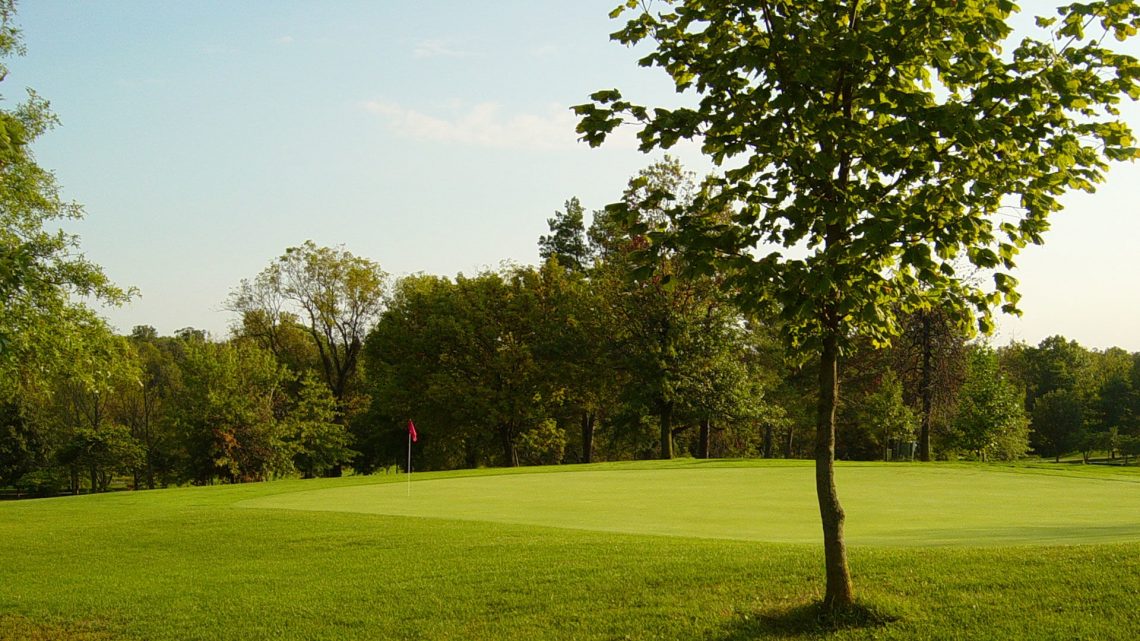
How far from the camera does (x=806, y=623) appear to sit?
281 inches

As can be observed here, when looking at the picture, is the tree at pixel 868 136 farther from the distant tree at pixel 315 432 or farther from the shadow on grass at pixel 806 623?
the distant tree at pixel 315 432

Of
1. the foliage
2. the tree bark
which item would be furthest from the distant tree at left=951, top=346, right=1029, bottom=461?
the tree bark

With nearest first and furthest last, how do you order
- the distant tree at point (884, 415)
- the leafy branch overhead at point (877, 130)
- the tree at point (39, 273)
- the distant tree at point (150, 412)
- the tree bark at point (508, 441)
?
the leafy branch overhead at point (877, 130) < the tree at point (39, 273) < the distant tree at point (884, 415) < the tree bark at point (508, 441) < the distant tree at point (150, 412)

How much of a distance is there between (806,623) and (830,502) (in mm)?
1012

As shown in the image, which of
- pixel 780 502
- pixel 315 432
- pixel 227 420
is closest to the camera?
pixel 780 502

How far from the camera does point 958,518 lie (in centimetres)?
1369

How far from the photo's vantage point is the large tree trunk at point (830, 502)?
729cm

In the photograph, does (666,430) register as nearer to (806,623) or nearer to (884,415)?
→ (884,415)

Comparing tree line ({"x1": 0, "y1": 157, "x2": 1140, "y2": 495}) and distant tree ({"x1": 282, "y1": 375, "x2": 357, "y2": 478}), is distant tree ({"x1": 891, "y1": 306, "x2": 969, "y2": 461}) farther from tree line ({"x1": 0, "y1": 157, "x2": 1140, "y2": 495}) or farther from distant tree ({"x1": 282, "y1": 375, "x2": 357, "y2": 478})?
distant tree ({"x1": 282, "y1": 375, "x2": 357, "y2": 478})

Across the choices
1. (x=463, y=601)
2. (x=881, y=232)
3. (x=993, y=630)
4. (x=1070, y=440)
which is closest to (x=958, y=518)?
(x=993, y=630)

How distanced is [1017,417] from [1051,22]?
4178 cm

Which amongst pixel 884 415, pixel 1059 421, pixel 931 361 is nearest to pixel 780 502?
pixel 931 361

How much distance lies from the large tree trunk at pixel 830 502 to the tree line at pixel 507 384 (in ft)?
79.2

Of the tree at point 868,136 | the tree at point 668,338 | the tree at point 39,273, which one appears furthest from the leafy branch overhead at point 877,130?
the tree at point 668,338
